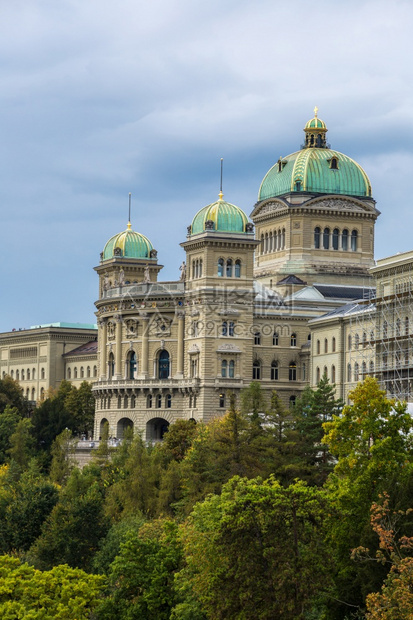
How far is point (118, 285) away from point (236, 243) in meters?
23.2

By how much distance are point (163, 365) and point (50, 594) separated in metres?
77.4

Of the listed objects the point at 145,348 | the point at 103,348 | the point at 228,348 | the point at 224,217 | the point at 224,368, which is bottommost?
the point at 224,368

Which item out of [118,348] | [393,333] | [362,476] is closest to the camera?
[362,476]

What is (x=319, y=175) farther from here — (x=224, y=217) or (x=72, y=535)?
(x=72, y=535)

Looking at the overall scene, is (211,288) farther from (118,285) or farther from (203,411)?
(118,285)

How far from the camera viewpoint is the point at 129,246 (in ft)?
546

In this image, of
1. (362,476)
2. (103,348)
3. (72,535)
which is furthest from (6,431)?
(362,476)

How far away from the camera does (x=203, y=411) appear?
134 m

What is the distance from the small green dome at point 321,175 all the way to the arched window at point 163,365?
79.8ft

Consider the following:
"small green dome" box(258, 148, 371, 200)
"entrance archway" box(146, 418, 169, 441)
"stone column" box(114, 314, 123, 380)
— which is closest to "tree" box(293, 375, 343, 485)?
"entrance archway" box(146, 418, 169, 441)

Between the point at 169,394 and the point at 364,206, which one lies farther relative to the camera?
the point at 364,206

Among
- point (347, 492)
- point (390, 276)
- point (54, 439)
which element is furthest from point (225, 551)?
point (54, 439)

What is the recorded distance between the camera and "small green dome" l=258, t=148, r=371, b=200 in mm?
153875

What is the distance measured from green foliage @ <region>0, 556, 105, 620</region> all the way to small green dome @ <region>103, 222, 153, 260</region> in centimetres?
9831
